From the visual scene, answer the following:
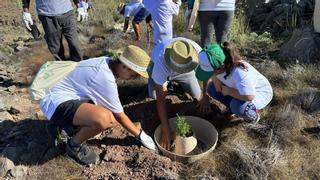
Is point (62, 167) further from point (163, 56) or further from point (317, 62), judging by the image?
point (317, 62)

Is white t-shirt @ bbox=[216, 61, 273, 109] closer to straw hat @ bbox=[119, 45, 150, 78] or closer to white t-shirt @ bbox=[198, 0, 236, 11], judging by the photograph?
straw hat @ bbox=[119, 45, 150, 78]

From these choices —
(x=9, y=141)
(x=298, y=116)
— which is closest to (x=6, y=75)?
(x=9, y=141)

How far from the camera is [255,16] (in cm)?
620

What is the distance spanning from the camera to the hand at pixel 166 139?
3408 mm

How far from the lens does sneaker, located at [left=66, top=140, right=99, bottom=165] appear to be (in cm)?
329

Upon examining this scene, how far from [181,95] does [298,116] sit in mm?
1127

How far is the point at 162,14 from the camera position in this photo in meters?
4.12

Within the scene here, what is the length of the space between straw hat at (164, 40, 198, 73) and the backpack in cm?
75

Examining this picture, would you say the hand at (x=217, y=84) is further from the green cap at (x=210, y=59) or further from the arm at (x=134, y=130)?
the arm at (x=134, y=130)

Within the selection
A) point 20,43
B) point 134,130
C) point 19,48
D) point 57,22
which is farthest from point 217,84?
point 20,43

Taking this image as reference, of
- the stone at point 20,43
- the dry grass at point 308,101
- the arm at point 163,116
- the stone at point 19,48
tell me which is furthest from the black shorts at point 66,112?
the stone at point 20,43

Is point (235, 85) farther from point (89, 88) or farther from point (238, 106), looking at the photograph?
point (89, 88)

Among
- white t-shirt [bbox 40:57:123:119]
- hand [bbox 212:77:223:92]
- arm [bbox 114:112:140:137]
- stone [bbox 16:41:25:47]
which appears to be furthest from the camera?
stone [bbox 16:41:25:47]

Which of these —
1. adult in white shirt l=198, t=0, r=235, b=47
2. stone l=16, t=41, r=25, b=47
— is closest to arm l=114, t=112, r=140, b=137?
adult in white shirt l=198, t=0, r=235, b=47
